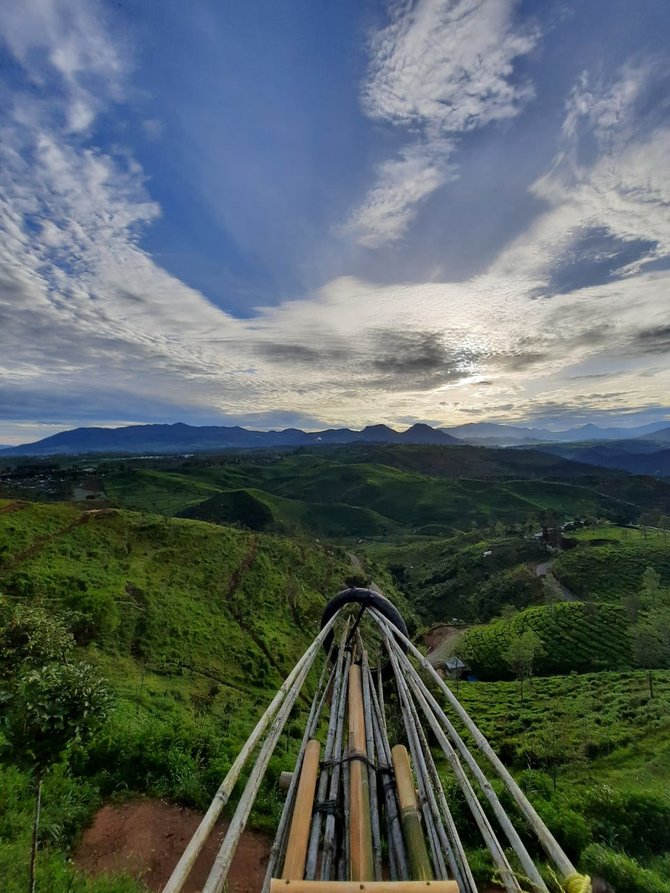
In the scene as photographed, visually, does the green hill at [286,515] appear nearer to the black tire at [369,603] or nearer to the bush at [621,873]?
the black tire at [369,603]

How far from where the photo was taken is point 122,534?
4966cm

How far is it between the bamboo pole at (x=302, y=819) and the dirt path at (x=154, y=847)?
5.30 metres

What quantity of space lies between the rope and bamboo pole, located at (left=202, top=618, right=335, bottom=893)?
284cm

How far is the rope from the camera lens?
10.7 feet

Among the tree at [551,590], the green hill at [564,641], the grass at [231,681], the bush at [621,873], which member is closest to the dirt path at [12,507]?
the grass at [231,681]

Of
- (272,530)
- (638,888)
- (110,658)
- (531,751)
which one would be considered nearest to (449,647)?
(531,751)

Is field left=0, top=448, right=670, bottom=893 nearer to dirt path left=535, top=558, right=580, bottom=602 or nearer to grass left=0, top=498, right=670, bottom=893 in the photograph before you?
grass left=0, top=498, right=670, bottom=893

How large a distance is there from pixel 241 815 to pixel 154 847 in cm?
759

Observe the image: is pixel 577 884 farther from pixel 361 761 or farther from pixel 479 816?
pixel 361 761

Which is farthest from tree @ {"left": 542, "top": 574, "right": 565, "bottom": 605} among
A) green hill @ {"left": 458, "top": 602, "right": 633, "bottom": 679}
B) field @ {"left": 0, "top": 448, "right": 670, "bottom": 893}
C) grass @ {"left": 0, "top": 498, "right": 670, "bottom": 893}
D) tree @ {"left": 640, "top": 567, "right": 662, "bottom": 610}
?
tree @ {"left": 640, "top": 567, "right": 662, "bottom": 610}

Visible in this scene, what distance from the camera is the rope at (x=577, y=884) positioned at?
10.7 ft

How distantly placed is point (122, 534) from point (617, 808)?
51.6 metres

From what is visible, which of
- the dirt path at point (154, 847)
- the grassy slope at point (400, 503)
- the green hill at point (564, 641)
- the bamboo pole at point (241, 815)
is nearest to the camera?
the bamboo pole at point (241, 815)

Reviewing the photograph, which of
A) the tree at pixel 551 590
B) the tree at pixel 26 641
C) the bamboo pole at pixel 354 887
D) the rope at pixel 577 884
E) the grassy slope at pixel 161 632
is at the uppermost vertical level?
the bamboo pole at pixel 354 887
